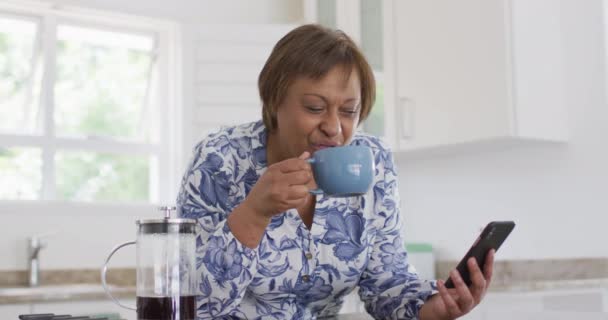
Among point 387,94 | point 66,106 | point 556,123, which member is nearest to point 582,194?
point 556,123

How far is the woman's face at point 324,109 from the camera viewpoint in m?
1.29

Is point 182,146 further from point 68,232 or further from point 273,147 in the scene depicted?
point 273,147

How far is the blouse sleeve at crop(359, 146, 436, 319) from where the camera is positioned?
133cm

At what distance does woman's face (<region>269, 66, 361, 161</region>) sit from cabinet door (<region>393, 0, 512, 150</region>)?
1.60 m

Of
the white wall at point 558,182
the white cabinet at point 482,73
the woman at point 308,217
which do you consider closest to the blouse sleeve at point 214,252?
the woman at point 308,217

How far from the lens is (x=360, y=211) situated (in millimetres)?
1435

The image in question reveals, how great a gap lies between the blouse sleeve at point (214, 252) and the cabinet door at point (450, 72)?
1695mm

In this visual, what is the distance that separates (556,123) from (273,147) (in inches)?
69.0

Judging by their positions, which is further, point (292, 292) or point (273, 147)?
point (273, 147)

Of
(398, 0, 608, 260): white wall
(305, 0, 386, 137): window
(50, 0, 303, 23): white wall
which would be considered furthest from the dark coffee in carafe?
(50, 0, 303, 23): white wall

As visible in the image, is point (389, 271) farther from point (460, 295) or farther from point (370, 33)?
point (370, 33)

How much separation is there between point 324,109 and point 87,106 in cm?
298

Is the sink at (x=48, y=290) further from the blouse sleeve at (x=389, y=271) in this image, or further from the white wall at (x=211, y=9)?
the blouse sleeve at (x=389, y=271)

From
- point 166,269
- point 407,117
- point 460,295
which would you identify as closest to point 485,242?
point 460,295
